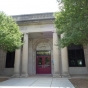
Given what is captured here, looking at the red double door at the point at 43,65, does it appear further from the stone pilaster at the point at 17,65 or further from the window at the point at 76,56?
the stone pilaster at the point at 17,65

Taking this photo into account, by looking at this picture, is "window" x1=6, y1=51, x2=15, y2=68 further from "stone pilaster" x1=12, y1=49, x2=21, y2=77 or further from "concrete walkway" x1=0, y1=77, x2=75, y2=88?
"concrete walkway" x1=0, y1=77, x2=75, y2=88

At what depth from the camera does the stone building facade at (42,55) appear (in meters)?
15.7

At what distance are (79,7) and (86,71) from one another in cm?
1110

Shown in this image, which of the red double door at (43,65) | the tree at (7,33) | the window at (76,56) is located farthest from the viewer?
the red double door at (43,65)

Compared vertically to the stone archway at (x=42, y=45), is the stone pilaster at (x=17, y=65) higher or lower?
lower

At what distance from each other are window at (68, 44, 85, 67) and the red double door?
3.55m

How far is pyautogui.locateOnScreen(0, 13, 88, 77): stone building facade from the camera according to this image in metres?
15.7

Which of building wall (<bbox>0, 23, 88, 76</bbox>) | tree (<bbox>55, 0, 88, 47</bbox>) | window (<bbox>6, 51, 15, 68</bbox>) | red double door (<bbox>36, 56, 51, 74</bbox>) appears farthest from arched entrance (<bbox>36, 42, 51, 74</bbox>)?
tree (<bbox>55, 0, 88, 47</bbox>)

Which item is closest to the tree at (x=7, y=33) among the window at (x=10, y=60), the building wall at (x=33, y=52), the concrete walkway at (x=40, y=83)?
the concrete walkway at (x=40, y=83)

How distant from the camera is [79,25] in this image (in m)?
9.09

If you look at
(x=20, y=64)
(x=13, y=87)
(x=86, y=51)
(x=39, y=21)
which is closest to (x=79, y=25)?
(x=13, y=87)

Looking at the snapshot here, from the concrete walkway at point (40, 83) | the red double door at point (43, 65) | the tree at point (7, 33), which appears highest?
the tree at point (7, 33)

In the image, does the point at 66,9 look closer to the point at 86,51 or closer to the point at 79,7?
the point at 79,7

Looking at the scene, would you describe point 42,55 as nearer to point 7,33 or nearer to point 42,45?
point 42,45
